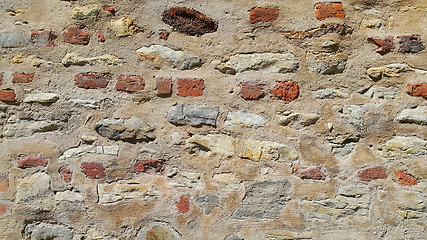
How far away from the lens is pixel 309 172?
132 cm

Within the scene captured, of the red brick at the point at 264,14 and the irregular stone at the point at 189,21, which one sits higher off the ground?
the red brick at the point at 264,14

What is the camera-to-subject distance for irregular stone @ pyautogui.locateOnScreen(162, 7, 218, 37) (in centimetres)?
139

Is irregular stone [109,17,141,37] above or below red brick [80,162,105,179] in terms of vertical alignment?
above

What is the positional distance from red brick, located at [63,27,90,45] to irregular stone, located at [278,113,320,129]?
0.89m

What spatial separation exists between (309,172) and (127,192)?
748mm

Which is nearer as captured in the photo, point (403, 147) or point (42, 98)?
point (403, 147)

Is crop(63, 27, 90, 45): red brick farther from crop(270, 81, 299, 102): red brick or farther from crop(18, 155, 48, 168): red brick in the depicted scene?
crop(270, 81, 299, 102): red brick

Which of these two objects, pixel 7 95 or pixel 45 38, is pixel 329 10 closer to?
pixel 45 38

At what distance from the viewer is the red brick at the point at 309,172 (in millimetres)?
1312

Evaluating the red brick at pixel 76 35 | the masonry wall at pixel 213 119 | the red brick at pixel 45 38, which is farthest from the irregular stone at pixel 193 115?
the red brick at pixel 45 38

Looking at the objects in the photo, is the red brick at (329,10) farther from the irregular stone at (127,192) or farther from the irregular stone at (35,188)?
the irregular stone at (35,188)

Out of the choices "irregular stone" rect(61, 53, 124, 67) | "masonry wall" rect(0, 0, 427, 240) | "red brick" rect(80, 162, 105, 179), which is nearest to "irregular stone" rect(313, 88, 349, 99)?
"masonry wall" rect(0, 0, 427, 240)

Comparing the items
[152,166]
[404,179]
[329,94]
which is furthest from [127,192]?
[404,179]

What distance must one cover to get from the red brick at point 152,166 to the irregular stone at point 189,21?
22.1 inches
